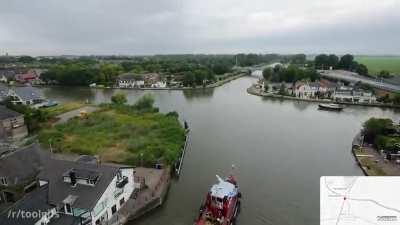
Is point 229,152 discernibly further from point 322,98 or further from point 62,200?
point 322,98

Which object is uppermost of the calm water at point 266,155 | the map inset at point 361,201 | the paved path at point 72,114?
the map inset at point 361,201

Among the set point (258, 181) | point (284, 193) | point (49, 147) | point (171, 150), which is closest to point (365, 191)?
point (284, 193)

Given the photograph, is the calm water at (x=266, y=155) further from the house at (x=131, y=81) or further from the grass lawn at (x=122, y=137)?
the house at (x=131, y=81)

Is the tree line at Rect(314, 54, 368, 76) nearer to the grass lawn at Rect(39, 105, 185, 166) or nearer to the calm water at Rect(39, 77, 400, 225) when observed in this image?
the calm water at Rect(39, 77, 400, 225)

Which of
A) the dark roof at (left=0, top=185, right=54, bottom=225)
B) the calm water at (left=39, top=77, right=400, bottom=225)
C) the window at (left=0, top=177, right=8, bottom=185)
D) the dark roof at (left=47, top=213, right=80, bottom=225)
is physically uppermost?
the dark roof at (left=0, top=185, right=54, bottom=225)

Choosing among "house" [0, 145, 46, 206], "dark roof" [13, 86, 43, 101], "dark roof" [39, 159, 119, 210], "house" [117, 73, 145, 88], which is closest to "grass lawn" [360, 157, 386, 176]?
"dark roof" [39, 159, 119, 210]

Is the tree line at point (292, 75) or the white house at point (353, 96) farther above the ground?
the tree line at point (292, 75)

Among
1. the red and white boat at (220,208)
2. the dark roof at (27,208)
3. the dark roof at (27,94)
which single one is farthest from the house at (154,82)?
the dark roof at (27,208)
